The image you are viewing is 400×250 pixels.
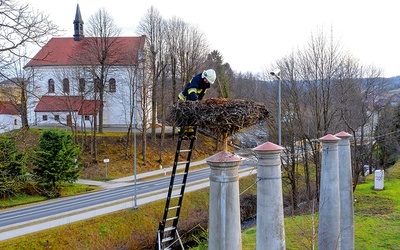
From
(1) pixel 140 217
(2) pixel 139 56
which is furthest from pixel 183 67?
(1) pixel 140 217

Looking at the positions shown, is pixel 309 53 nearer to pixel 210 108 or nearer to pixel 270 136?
pixel 270 136

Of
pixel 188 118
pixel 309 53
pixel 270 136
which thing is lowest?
pixel 270 136

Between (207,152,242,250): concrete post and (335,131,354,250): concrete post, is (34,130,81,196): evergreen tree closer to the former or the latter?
(335,131,354,250): concrete post

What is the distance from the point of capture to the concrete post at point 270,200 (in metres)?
3.78

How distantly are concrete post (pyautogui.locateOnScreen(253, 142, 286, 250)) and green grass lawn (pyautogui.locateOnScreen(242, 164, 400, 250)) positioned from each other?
351 centimetres

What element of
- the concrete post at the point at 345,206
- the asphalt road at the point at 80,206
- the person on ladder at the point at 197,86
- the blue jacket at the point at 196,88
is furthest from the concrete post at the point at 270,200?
the asphalt road at the point at 80,206

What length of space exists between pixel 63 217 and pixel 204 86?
1430cm

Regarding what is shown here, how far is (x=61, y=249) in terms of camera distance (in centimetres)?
1479

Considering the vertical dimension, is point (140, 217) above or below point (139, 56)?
below

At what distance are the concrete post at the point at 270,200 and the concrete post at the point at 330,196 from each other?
103 inches

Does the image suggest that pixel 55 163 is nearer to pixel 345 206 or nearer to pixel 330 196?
pixel 345 206

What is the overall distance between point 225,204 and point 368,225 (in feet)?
36.9

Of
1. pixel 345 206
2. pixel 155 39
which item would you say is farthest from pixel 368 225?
pixel 155 39

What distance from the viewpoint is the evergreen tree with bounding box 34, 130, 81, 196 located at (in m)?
21.4
